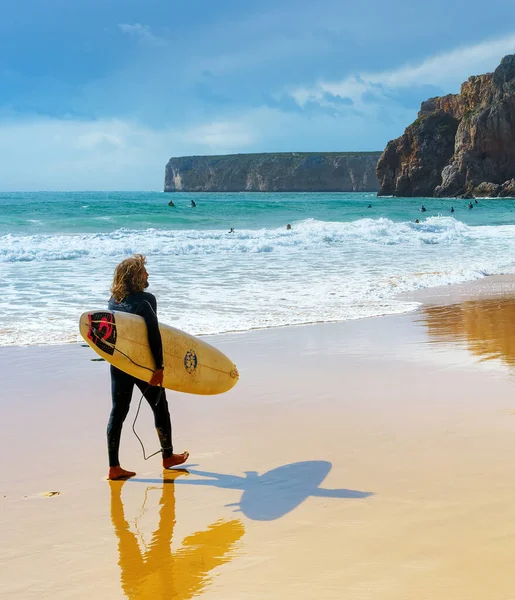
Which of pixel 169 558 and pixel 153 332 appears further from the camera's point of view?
pixel 153 332

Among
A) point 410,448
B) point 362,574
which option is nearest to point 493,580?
point 362,574

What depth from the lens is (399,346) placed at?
7.24 m

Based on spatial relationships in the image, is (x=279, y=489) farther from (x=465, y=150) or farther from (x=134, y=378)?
(x=465, y=150)

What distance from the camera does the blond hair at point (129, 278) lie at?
13.1 ft

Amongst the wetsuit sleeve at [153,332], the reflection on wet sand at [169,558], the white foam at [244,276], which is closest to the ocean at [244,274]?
the white foam at [244,276]

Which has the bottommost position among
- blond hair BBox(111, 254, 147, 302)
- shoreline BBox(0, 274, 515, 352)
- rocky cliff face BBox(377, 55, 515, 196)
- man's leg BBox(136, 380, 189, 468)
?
shoreline BBox(0, 274, 515, 352)

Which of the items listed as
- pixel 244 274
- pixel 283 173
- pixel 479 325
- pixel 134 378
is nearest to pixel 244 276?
pixel 244 274

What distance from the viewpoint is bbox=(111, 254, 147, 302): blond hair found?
13.1ft

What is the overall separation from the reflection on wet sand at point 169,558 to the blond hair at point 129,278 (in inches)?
49.6

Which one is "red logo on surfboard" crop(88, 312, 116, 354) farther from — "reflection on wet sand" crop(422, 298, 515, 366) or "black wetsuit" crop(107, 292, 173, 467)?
"reflection on wet sand" crop(422, 298, 515, 366)

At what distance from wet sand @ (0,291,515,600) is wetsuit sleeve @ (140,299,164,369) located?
68 cm

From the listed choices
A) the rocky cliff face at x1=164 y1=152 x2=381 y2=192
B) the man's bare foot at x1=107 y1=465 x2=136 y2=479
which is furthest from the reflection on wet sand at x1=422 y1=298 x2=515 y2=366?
the rocky cliff face at x1=164 y1=152 x2=381 y2=192

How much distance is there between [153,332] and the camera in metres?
3.99

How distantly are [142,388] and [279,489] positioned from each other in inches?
42.1
